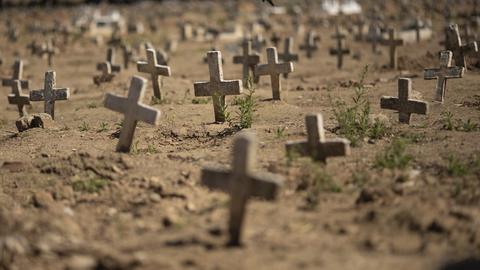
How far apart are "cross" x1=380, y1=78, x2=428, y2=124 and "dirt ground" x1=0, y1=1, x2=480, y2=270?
274 mm

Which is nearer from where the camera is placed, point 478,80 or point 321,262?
point 321,262

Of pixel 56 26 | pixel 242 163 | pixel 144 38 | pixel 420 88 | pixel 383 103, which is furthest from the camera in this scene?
pixel 56 26

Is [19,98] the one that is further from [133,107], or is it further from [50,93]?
[133,107]

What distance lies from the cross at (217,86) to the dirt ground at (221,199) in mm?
417

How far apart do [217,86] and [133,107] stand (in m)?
2.44

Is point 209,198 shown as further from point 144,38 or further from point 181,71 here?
point 144,38

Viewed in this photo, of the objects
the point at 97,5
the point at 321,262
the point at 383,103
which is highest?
the point at 97,5

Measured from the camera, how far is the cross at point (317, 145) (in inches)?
295

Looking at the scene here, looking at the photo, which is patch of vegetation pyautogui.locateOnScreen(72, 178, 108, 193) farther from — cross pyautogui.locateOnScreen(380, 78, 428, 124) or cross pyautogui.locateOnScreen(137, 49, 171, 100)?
cross pyautogui.locateOnScreen(137, 49, 171, 100)

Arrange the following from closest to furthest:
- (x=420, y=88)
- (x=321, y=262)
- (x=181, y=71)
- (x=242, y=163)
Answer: (x=321, y=262) → (x=242, y=163) → (x=420, y=88) → (x=181, y=71)

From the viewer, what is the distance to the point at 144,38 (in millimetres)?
34125

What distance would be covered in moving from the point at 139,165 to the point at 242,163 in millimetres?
3193

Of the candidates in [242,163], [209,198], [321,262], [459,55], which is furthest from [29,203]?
[459,55]

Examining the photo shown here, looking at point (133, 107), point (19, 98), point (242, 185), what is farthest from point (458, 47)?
point (242, 185)
